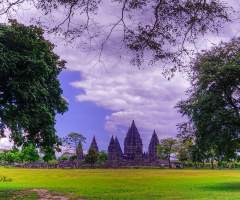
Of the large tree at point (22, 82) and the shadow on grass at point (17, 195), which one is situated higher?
the large tree at point (22, 82)

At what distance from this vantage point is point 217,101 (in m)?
17.5

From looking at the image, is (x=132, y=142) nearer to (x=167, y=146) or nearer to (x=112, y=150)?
(x=112, y=150)

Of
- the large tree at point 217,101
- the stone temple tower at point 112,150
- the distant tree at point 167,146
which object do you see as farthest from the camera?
the stone temple tower at point 112,150

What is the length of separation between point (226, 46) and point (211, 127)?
604cm

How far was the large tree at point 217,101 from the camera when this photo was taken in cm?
1644

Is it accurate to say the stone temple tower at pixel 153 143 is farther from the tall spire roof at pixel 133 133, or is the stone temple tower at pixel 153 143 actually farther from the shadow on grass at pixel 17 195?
the shadow on grass at pixel 17 195

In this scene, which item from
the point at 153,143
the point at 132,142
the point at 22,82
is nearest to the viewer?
the point at 22,82

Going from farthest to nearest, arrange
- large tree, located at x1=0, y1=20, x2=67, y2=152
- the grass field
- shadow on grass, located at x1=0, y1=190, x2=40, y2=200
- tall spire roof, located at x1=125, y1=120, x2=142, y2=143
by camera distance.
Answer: tall spire roof, located at x1=125, y1=120, x2=142, y2=143 < the grass field < large tree, located at x1=0, y1=20, x2=67, y2=152 < shadow on grass, located at x1=0, y1=190, x2=40, y2=200

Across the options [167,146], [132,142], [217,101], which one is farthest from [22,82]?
[132,142]

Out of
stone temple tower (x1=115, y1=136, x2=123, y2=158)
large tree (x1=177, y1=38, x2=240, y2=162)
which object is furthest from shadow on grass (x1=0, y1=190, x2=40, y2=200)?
stone temple tower (x1=115, y1=136, x2=123, y2=158)

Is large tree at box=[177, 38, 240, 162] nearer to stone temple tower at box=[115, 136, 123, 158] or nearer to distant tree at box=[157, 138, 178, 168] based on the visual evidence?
distant tree at box=[157, 138, 178, 168]


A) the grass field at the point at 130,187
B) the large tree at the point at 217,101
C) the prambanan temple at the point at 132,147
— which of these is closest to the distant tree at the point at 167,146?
the prambanan temple at the point at 132,147

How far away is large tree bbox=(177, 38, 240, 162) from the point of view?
53.9 ft

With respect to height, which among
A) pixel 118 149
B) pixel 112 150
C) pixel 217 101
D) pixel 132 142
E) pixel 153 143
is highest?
pixel 217 101
